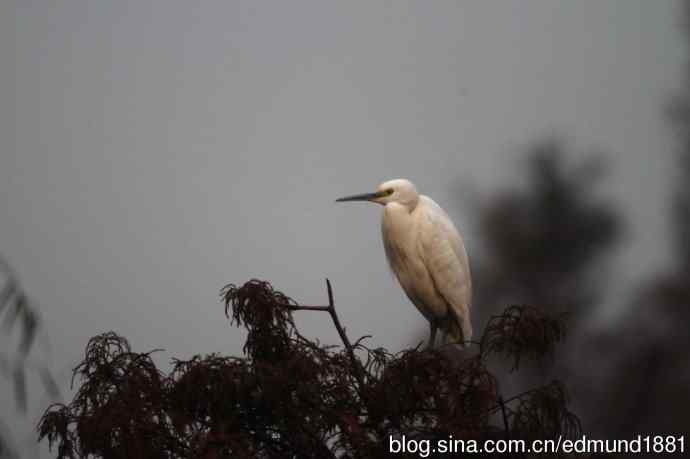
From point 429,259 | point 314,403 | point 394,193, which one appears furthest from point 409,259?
point 314,403

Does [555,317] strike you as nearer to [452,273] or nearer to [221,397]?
[221,397]

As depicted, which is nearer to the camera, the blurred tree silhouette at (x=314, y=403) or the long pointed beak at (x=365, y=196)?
the blurred tree silhouette at (x=314, y=403)

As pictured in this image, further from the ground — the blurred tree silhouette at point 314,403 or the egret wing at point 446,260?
the egret wing at point 446,260

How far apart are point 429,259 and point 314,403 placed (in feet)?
3.36

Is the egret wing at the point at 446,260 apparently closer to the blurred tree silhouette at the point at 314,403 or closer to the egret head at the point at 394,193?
Answer: the egret head at the point at 394,193

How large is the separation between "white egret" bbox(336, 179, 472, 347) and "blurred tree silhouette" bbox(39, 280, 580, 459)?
33.3 inches

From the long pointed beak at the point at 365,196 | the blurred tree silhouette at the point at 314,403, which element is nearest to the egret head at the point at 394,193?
the long pointed beak at the point at 365,196

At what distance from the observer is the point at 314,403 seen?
1.32 m

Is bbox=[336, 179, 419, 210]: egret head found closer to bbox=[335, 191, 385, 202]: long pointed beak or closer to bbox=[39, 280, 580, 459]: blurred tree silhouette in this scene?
bbox=[335, 191, 385, 202]: long pointed beak

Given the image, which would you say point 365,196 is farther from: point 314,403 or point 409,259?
point 314,403

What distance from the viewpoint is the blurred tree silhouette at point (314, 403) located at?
51.0 inches

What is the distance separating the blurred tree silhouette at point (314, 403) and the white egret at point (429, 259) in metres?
0.84

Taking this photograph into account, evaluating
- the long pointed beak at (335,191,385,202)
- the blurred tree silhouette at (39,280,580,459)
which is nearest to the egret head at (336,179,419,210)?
the long pointed beak at (335,191,385,202)

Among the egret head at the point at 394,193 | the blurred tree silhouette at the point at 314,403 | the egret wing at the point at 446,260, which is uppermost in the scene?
the egret head at the point at 394,193
